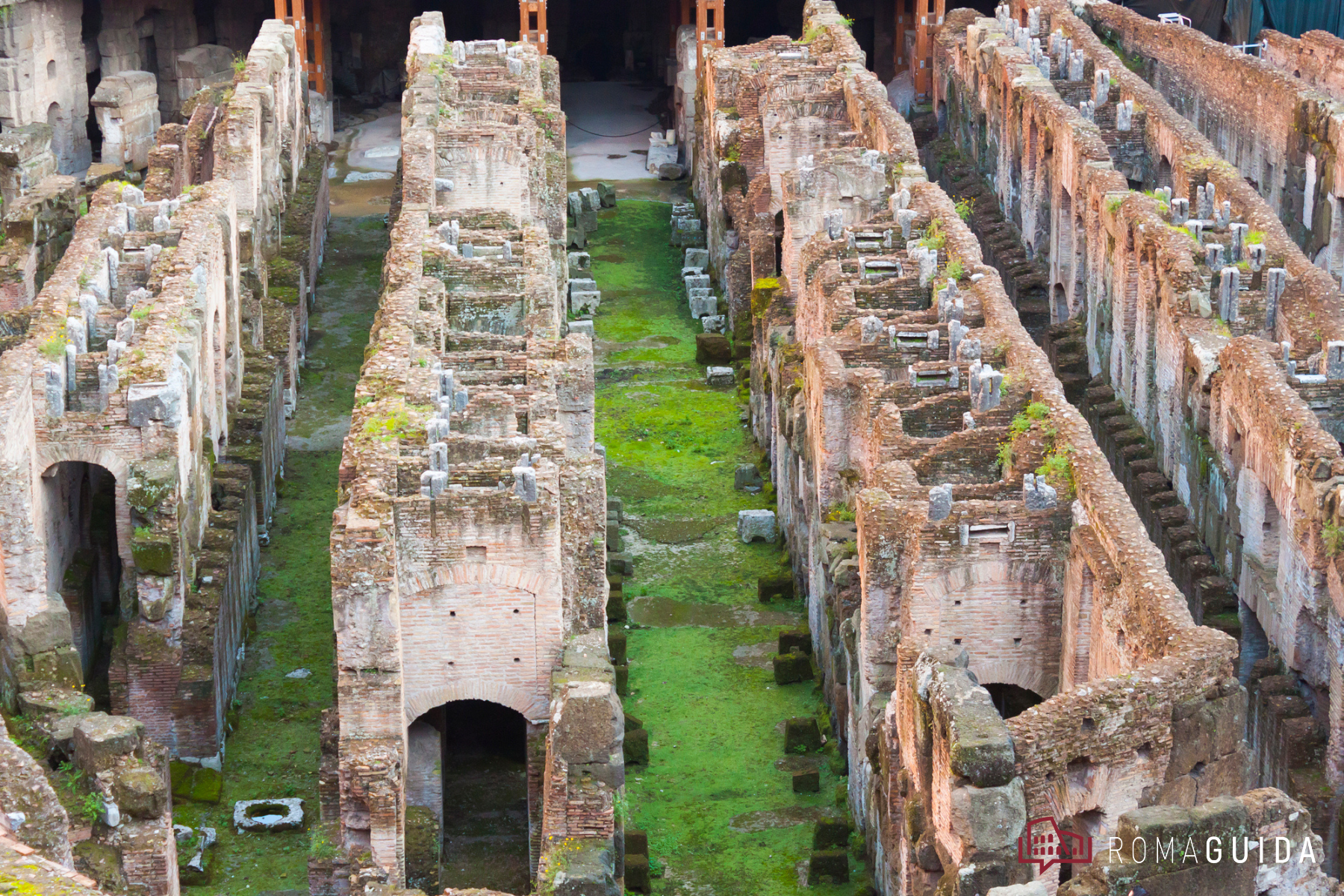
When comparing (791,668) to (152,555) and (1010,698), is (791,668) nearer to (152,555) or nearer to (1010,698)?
(1010,698)

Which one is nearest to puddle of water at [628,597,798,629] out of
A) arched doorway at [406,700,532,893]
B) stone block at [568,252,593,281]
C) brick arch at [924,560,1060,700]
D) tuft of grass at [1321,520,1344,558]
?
arched doorway at [406,700,532,893]

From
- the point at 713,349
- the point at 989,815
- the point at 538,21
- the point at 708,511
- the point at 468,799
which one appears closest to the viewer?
the point at 989,815

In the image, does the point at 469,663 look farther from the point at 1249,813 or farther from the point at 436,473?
the point at 1249,813

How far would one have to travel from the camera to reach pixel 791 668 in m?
33.4

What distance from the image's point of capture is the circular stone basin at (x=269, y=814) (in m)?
30.0

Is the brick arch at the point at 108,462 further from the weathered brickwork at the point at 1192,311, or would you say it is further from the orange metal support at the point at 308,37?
the orange metal support at the point at 308,37

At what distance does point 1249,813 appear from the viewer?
20.8 meters

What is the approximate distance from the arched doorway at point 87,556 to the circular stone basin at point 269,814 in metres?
2.97

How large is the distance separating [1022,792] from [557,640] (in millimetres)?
6758

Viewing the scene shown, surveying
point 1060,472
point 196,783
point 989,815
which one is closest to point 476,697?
point 196,783

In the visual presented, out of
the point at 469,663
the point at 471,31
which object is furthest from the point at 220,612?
the point at 471,31

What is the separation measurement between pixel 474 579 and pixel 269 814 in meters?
5.01

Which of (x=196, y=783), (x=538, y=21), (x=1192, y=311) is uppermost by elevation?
(x=538, y=21)

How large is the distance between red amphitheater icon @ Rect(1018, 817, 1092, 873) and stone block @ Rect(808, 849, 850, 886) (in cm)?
551
